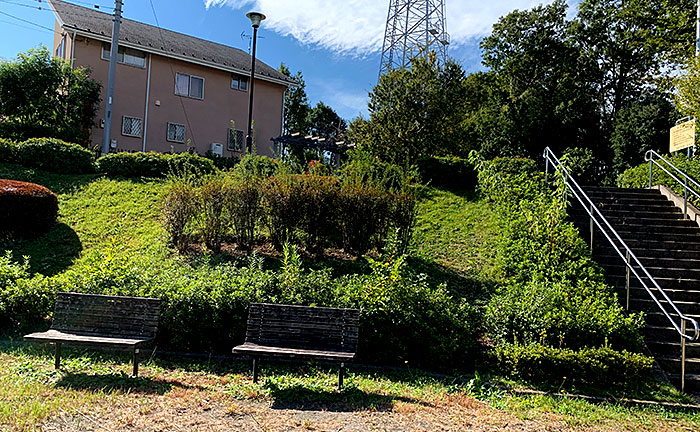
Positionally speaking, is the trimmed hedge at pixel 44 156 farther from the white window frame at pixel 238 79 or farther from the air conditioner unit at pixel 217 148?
the white window frame at pixel 238 79

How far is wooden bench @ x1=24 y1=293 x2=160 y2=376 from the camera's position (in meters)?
6.77

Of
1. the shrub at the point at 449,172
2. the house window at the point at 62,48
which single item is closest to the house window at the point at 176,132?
the house window at the point at 62,48

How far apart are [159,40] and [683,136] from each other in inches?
992

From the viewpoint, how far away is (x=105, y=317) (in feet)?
22.6

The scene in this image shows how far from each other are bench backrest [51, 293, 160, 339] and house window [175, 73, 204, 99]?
79.0 feet

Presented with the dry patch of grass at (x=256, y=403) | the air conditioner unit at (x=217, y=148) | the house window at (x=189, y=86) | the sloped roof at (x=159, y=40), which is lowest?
the dry patch of grass at (x=256, y=403)

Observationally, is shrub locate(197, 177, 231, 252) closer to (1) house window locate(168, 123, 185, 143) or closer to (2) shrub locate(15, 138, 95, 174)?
(2) shrub locate(15, 138, 95, 174)

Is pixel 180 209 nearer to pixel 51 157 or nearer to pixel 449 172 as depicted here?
pixel 51 157

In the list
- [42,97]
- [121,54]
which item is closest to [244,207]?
[42,97]

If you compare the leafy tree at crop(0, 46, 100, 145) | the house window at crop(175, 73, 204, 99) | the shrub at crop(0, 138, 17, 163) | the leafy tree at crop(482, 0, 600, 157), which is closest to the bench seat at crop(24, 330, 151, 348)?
the shrub at crop(0, 138, 17, 163)

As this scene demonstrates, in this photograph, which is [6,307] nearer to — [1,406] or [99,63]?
[1,406]

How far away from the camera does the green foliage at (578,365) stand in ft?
23.0

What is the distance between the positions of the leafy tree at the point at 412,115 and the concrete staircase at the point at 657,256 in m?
6.06

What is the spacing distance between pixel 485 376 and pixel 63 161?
1535cm
